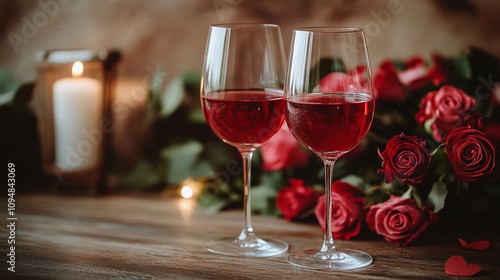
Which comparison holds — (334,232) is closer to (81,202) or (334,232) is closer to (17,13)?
(81,202)

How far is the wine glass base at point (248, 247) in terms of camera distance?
1.01 meters

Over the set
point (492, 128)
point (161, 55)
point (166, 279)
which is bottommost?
point (166, 279)

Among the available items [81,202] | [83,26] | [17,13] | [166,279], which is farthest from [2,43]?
[166,279]

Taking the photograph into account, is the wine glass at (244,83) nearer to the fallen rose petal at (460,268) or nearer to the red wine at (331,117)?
the red wine at (331,117)

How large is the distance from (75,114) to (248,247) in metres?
0.59

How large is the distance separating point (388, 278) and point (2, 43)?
3.89ft

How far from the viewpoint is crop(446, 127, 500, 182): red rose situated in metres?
0.99

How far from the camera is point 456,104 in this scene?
3.54 feet

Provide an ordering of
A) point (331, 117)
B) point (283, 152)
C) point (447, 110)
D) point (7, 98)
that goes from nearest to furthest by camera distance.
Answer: point (331, 117)
point (447, 110)
point (283, 152)
point (7, 98)

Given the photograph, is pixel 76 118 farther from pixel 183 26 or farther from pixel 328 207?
pixel 328 207

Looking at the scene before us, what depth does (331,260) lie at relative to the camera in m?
0.95

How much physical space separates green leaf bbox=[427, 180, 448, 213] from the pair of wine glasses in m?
0.16

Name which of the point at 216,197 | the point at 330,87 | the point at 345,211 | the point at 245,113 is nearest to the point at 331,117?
the point at 330,87

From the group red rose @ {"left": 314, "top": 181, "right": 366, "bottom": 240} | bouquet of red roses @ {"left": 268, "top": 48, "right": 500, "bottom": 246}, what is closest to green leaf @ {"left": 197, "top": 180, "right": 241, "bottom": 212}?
bouquet of red roses @ {"left": 268, "top": 48, "right": 500, "bottom": 246}
